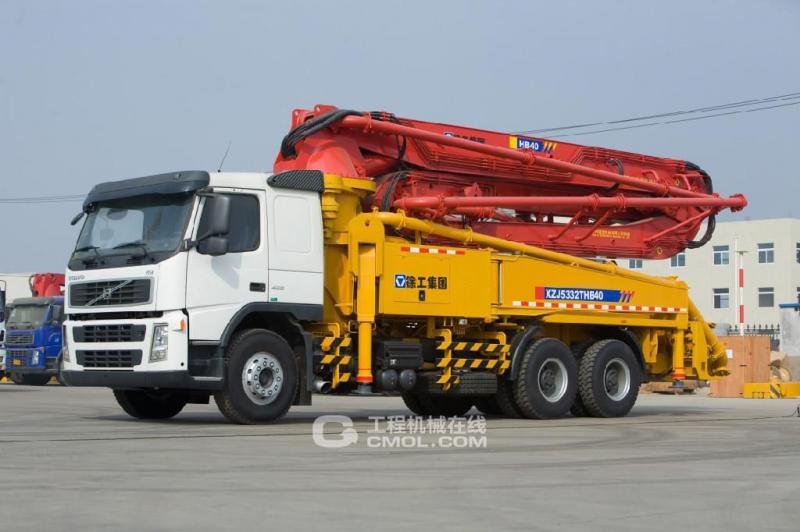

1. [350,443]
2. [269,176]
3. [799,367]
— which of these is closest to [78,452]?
[350,443]

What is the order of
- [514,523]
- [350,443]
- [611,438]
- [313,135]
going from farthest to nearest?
1. [313,135]
2. [611,438]
3. [350,443]
4. [514,523]

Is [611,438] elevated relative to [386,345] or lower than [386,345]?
lower

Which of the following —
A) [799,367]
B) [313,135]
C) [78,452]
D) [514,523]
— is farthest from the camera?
[799,367]

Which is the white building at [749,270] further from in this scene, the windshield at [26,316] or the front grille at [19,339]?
the front grille at [19,339]

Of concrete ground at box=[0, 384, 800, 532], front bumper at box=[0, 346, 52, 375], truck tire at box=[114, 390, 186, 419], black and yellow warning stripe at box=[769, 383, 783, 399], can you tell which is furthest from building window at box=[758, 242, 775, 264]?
truck tire at box=[114, 390, 186, 419]

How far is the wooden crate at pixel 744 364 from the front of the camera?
1187 inches

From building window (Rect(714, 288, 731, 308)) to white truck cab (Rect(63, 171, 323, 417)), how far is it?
5853 centimetres

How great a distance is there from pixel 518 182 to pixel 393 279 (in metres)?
3.46

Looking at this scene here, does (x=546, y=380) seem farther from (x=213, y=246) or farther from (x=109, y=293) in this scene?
(x=109, y=293)

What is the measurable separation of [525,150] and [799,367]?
21.0 meters

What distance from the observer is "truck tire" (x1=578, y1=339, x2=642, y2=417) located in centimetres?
1753

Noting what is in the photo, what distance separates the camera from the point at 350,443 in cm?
1217

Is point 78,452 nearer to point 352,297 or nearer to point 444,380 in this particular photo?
point 352,297

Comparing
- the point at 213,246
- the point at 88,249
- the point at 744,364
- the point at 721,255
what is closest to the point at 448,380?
the point at 213,246
